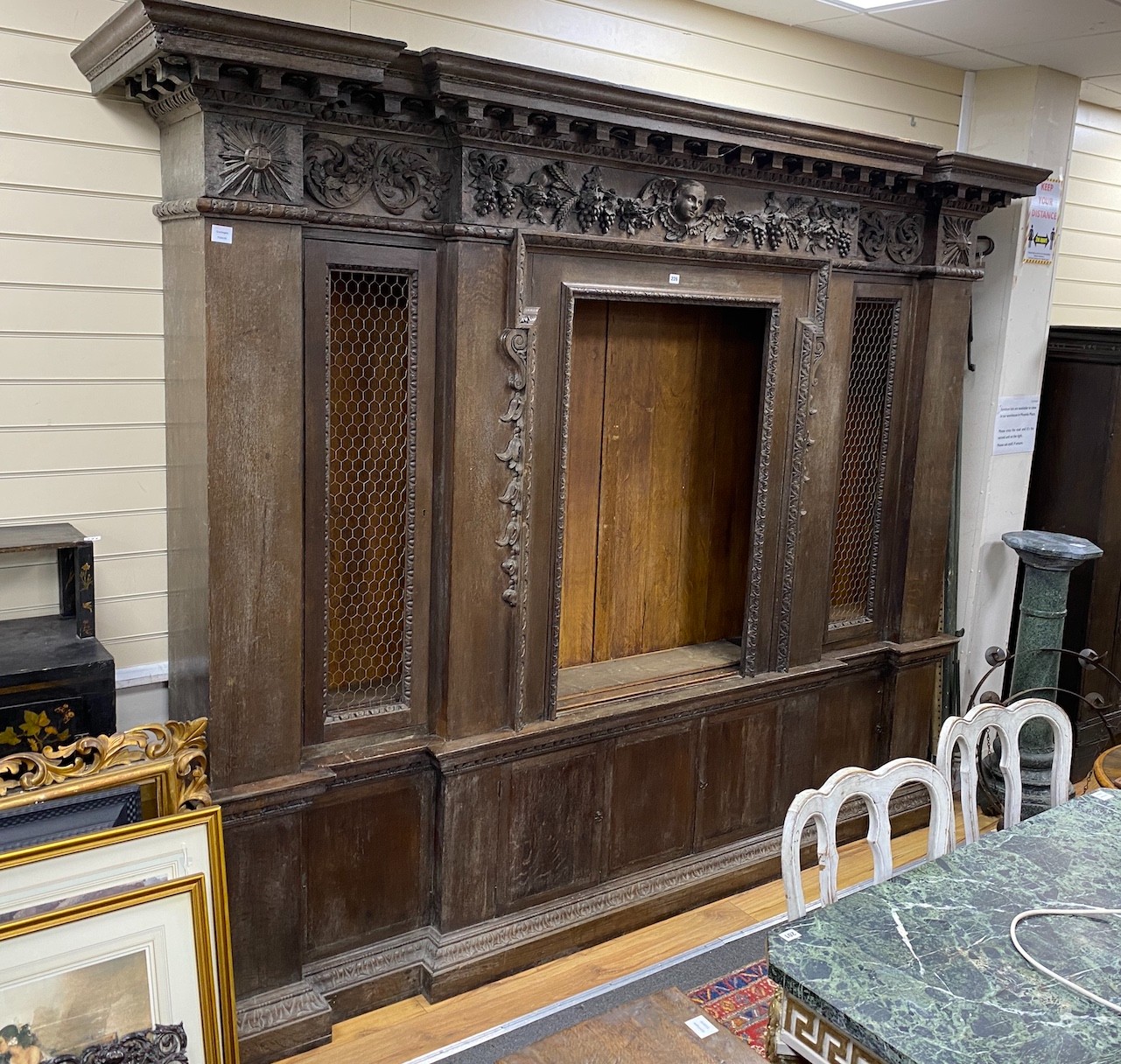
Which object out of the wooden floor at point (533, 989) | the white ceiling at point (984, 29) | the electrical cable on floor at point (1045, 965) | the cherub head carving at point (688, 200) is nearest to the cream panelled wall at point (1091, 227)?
the white ceiling at point (984, 29)

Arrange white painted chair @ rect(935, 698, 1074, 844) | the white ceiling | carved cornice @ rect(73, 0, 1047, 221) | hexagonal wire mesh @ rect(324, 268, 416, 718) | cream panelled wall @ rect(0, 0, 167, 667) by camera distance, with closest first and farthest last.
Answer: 1. carved cornice @ rect(73, 0, 1047, 221)
2. cream panelled wall @ rect(0, 0, 167, 667)
3. white painted chair @ rect(935, 698, 1074, 844)
4. hexagonal wire mesh @ rect(324, 268, 416, 718)
5. the white ceiling

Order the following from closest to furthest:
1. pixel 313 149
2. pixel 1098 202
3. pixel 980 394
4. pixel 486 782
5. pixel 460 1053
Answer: pixel 313 149 → pixel 460 1053 → pixel 486 782 → pixel 980 394 → pixel 1098 202

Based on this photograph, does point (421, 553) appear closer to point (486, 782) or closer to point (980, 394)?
point (486, 782)

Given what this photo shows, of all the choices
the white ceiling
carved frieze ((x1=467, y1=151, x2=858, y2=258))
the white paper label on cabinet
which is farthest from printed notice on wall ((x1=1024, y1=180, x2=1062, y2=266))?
the white paper label on cabinet

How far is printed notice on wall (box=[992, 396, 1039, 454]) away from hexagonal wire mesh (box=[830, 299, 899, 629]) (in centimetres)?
69

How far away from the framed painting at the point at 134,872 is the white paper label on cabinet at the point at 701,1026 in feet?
3.29

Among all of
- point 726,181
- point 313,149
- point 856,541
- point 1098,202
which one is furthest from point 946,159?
point 313,149

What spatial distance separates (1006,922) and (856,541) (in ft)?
6.75

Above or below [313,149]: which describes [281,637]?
below

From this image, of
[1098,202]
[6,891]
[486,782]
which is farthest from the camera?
[1098,202]

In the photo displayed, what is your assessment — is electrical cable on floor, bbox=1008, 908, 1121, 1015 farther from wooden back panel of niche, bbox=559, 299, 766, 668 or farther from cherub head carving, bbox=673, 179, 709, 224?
cherub head carving, bbox=673, 179, 709, 224

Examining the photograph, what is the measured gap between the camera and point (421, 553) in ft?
9.94

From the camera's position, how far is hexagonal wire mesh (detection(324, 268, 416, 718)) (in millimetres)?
2881

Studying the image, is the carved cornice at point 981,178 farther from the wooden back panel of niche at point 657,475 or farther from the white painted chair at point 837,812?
the white painted chair at point 837,812
